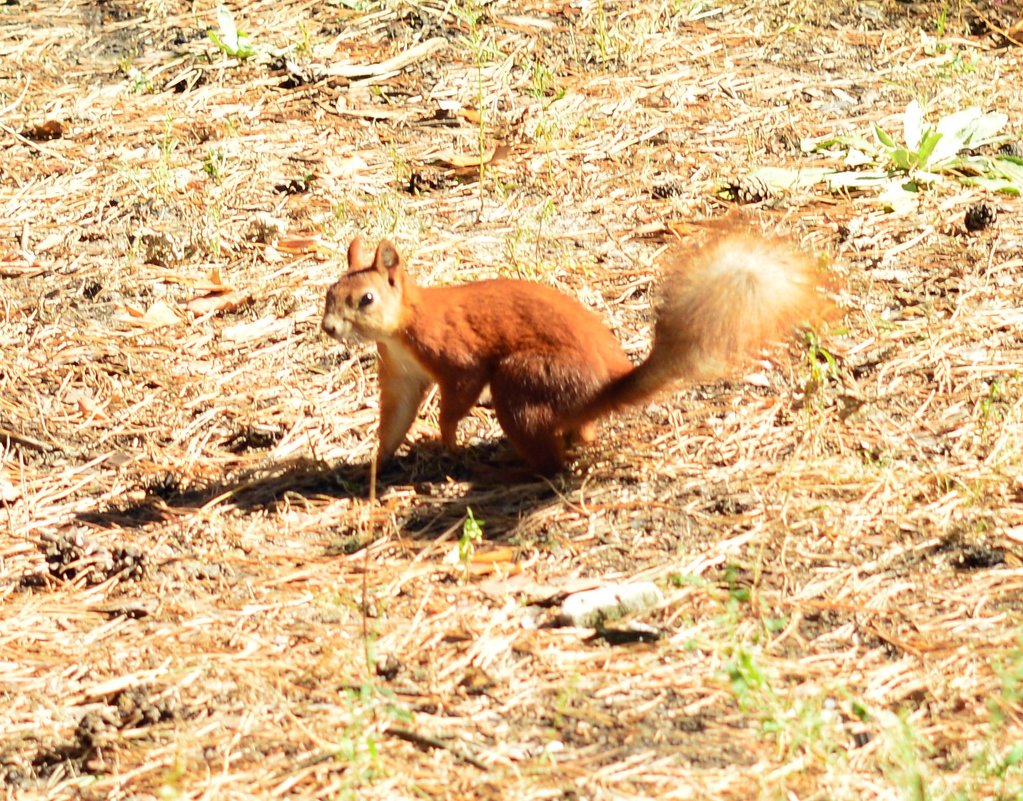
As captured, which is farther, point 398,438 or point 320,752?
point 398,438

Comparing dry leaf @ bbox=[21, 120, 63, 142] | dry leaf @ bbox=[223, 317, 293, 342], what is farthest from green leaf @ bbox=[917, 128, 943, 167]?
dry leaf @ bbox=[21, 120, 63, 142]

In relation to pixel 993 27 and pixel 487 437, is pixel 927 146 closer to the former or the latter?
pixel 993 27

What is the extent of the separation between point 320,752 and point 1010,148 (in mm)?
3532

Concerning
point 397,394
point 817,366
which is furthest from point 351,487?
point 817,366

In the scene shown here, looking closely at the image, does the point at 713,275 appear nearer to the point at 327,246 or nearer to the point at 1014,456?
the point at 1014,456

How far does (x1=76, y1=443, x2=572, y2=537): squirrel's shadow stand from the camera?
3.35 meters

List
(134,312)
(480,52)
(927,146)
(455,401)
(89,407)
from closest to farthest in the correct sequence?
(455,401) < (89,407) < (134,312) < (927,146) < (480,52)

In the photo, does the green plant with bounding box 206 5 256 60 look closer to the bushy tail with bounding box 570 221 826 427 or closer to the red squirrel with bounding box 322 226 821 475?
the red squirrel with bounding box 322 226 821 475

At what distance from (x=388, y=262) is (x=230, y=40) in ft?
9.42

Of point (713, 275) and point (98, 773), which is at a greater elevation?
point (713, 275)

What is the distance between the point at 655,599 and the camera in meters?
2.75

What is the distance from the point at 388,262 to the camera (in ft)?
11.7

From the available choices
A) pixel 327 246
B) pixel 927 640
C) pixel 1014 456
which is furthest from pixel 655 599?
pixel 327 246

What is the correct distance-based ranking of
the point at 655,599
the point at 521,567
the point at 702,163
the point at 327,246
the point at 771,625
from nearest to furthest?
the point at 771,625, the point at 655,599, the point at 521,567, the point at 327,246, the point at 702,163
